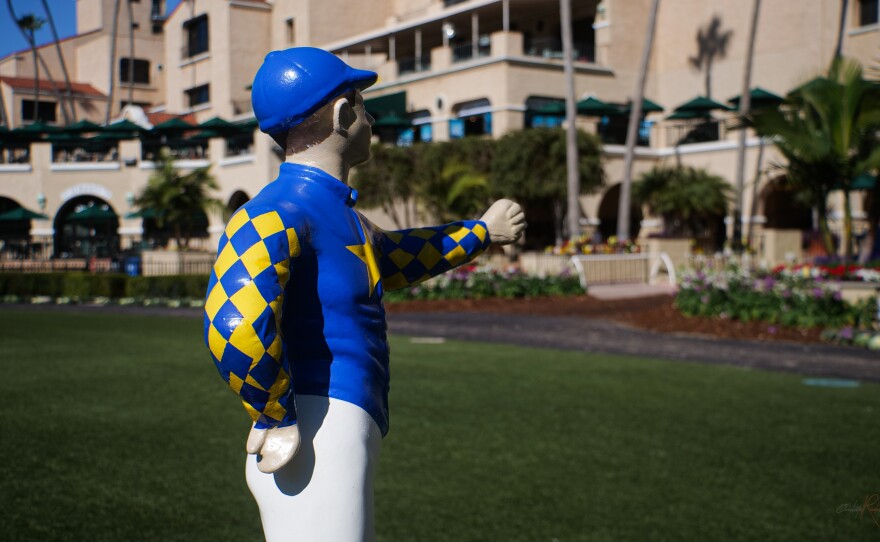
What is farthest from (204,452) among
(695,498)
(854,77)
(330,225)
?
(854,77)

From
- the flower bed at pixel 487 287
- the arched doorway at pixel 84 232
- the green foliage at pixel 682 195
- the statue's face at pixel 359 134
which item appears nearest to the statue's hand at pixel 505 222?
the statue's face at pixel 359 134

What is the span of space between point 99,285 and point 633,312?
13.7 metres

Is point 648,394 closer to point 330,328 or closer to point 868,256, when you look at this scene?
point 330,328

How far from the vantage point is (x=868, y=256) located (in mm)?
16203

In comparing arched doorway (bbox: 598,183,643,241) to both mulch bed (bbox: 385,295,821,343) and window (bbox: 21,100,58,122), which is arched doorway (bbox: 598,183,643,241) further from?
window (bbox: 21,100,58,122)

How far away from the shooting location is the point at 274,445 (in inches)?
82.0

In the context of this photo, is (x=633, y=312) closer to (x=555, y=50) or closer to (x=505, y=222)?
(x=505, y=222)

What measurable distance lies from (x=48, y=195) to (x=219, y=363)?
3951cm

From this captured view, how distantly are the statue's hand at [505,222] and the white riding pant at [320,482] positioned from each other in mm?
842

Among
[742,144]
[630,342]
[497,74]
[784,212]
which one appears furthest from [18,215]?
[784,212]

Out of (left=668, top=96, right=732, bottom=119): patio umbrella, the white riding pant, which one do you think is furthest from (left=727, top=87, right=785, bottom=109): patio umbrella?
the white riding pant

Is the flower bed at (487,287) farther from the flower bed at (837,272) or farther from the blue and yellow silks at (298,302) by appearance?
the blue and yellow silks at (298,302)

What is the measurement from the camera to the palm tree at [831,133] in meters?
14.8

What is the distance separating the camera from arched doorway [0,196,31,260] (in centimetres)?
3547
